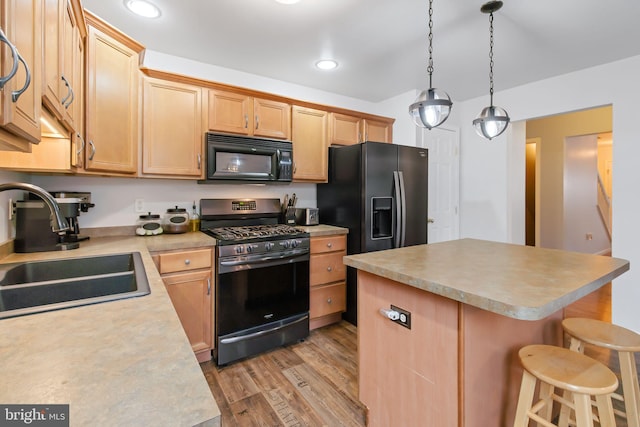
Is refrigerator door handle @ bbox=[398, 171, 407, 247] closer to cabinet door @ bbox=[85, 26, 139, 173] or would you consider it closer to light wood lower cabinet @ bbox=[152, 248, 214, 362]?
light wood lower cabinet @ bbox=[152, 248, 214, 362]

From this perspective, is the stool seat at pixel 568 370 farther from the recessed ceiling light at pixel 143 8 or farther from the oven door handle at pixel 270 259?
the recessed ceiling light at pixel 143 8

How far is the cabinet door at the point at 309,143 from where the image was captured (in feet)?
9.89

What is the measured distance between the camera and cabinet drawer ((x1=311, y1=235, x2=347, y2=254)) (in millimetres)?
2790

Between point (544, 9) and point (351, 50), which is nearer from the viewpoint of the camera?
point (544, 9)

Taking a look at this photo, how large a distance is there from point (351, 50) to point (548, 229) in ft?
16.5

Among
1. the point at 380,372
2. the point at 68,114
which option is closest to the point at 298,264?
the point at 380,372

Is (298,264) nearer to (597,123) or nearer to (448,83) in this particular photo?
(448,83)

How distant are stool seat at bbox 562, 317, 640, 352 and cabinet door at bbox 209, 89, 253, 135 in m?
2.59

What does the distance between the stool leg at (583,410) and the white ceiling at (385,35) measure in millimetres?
2170

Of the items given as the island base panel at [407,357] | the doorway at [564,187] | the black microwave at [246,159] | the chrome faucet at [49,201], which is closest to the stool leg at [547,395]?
the island base panel at [407,357]

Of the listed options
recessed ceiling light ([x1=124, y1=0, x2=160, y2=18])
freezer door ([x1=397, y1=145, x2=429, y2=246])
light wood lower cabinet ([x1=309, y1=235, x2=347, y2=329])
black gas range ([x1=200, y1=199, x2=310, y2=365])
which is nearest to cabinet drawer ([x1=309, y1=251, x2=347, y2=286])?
light wood lower cabinet ([x1=309, y1=235, x2=347, y2=329])

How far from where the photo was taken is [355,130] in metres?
3.40

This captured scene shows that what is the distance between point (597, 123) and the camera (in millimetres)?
4551

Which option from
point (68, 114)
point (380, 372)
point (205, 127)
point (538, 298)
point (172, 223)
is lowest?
point (380, 372)
